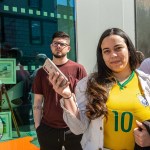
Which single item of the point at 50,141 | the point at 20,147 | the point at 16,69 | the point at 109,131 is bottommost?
the point at 20,147

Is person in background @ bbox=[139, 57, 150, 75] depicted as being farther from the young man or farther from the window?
the window

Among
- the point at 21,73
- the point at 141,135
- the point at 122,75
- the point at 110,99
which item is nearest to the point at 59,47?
the point at 21,73

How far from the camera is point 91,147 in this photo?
186 centimetres

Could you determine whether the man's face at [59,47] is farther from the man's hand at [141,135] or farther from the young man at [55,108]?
the man's hand at [141,135]

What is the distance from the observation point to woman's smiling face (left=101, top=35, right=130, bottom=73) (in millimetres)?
1894

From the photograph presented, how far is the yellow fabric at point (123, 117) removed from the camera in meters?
1.76

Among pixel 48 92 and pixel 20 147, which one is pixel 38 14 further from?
pixel 20 147

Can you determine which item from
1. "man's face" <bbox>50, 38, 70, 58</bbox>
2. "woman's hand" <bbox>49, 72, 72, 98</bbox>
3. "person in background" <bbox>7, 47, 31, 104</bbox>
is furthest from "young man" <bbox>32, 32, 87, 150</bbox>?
"woman's hand" <bbox>49, 72, 72, 98</bbox>

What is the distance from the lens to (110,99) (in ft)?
5.95

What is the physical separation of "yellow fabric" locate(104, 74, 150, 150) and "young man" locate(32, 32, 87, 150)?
5.13 feet

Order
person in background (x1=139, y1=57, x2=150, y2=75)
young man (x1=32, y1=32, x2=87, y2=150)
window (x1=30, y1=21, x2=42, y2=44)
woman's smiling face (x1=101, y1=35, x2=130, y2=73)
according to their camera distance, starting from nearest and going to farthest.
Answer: woman's smiling face (x1=101, y1=35, x2=130, y2=73) < person in background (x1=139, y1=57, x2=150, y2=75) < young man (x1=32, y1=32, x2=87, y2=150) < window (x1=30, y1=21, x2=42, y2=44)

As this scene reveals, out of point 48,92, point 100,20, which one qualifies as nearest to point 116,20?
point 100,20

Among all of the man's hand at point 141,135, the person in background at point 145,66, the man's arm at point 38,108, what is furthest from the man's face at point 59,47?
the man's hand at point 141,135

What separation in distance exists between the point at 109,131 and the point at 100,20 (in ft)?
11.4
